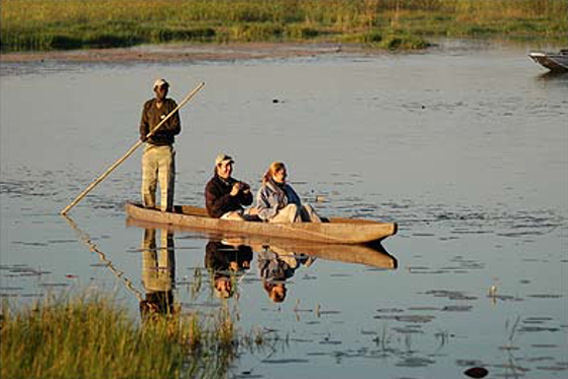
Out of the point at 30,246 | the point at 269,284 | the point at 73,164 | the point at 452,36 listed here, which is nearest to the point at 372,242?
the point at 269,284

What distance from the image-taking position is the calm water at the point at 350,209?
1044 centimetres

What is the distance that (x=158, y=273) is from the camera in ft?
42.1

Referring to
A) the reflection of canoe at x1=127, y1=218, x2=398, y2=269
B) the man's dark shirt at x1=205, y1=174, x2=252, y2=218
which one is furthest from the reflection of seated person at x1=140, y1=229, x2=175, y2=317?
the reflection of canoe at x1=127, y1=218, x2=398, y2=269

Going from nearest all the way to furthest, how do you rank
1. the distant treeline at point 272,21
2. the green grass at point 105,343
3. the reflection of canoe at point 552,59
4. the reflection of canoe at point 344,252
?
the green grass at point 105,343 < the reflection of canoe at point 344,252 < the reflection of canoe at point 552,59 < the distant treeline at point 272,21

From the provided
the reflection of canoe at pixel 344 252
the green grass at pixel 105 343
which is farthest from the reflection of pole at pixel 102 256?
the green grass at pixel 105 343

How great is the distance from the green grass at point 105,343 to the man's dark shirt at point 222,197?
14.7 ft

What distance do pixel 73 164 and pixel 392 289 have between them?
9244mm

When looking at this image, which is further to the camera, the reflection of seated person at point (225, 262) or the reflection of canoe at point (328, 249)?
the reflection of canoe at point (328, 249)

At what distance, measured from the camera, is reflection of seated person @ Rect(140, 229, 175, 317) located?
1145 cm

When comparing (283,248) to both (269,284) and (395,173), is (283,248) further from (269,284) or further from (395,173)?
(395,173)

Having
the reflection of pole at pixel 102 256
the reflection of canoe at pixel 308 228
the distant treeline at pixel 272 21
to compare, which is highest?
the reflection of canoe at pixel 308 228

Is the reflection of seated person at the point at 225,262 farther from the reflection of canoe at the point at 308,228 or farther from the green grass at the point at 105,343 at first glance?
the green grass at the point at 105,343

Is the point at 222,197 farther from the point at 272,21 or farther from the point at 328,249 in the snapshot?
the point at 272,21

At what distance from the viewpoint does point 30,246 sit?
1415cm
